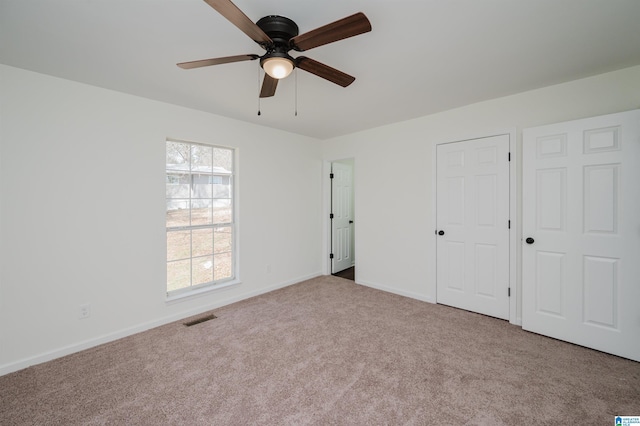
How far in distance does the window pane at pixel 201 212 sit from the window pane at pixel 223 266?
1.65 feet

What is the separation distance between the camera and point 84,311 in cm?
248

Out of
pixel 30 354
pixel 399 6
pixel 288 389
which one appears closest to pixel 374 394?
pixel 288 389

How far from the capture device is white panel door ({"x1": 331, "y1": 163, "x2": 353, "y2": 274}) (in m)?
4.95

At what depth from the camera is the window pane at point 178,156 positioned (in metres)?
3.12

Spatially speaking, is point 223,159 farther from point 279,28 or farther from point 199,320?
point 279,28

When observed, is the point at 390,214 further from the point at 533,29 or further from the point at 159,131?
the point at 159,131

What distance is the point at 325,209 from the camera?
482 cm

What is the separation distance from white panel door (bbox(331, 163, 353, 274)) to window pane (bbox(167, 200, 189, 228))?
2526 mm

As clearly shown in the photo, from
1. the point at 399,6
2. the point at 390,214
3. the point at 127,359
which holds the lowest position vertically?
the point at 127,359

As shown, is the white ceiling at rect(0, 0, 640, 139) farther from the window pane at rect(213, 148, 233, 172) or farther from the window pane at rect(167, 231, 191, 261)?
the window pane at rect(167, 231, 191, 261)

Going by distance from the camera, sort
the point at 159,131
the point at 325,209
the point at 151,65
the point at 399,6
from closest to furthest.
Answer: the point at 399,6
the point at 151,65
the point at 159,131
the point at 325,209

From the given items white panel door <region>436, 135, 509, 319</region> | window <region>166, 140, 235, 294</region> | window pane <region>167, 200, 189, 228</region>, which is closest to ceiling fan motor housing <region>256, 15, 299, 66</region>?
window <region>166, 140, 235, 294</region>

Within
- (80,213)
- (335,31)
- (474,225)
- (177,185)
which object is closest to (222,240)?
(177,185)

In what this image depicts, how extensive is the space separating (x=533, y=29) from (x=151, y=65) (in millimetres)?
2843
